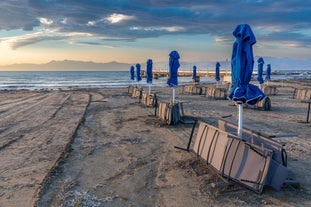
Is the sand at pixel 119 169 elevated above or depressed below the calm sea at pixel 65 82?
above

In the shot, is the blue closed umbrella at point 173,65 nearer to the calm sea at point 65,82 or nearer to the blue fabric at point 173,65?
the blue fabric at point 173,65

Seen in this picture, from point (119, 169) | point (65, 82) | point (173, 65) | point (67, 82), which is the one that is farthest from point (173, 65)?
point (65, 82)

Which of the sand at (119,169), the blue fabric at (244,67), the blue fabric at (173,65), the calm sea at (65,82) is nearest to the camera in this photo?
the sand at (119,169)

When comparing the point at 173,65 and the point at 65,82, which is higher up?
the point at 173,65

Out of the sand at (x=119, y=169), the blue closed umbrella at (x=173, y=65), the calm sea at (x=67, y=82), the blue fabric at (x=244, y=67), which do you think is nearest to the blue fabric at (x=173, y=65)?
the blue closed umbrella at (x=173, y=65)

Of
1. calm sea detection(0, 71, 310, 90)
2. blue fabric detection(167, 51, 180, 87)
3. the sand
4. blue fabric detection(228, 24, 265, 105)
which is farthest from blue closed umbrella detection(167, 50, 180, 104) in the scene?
calm sea detection(0, 71, 310, 90)

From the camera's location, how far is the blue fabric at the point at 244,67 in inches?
228

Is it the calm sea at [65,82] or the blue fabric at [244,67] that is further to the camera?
the calm sea at [65,82]

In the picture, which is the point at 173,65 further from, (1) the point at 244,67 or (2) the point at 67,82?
(2) the point at 67,82

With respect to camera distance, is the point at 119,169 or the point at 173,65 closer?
the point at 119,169

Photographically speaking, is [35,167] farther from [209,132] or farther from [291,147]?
[291,147]

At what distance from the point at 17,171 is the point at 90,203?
269 centimetres

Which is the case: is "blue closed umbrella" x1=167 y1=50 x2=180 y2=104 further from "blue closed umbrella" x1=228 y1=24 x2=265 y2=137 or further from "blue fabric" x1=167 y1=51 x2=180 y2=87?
"blue closed umbrella" x1=228 y1=24 x2=265 y2=137

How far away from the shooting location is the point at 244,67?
5906mm
